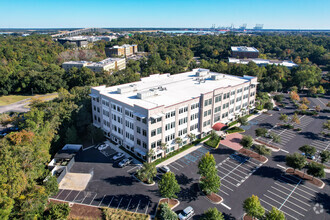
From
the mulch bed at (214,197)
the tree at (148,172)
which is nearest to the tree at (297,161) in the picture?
the mulch bed at (214,197)

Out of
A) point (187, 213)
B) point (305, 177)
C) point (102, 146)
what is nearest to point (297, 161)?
point (305, 177)

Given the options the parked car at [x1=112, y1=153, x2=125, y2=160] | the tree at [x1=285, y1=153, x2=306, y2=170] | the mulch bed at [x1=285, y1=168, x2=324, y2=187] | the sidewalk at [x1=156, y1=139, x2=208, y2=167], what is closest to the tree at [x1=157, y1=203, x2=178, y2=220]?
the sidewalk at [x1=156, y1=139, x2=208, y2=167]

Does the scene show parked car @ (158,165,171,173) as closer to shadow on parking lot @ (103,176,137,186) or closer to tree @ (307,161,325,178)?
shadow on parking lot @ (103,176,137,186)

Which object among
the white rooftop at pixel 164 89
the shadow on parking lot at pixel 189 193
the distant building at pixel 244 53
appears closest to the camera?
the shadow on parking lot at pixel 189 193

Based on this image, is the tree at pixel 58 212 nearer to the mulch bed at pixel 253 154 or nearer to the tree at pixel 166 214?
the tree at pixel 166 214

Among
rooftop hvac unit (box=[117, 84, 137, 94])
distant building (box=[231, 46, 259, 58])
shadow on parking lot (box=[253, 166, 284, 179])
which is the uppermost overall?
distant building (box=[231, 46, 259, 58])

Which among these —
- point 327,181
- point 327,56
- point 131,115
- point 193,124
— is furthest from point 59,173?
point 327,56

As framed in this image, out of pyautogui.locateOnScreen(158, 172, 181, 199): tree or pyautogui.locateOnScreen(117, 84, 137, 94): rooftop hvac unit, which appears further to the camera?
pyautogui.locateOnScreen(117, 84, 137, 94): rooftop hvac unit

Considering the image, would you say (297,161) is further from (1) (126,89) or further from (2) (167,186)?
(1) (126,89)
